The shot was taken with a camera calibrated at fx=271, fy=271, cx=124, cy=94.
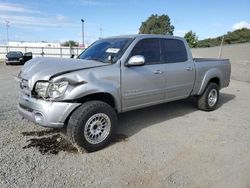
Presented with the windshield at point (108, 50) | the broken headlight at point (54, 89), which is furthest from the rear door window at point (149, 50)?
the broken headlight at point (54, 89)

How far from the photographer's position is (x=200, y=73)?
6688mm

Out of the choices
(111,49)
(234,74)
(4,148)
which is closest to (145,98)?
(111,49)

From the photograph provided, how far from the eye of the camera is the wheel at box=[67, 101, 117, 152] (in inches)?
165

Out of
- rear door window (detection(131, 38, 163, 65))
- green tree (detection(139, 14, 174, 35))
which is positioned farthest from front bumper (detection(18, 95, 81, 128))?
green tree (detection(139, 14, 174, 35))

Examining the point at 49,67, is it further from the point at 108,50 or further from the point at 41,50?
the point at 41,50

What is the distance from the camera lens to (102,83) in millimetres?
4480

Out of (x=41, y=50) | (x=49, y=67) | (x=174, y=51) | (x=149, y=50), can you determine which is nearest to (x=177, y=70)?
(x=174, y=51)

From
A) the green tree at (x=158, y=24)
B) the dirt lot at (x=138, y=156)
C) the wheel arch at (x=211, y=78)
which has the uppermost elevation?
the green tree at (x=158, y=24)

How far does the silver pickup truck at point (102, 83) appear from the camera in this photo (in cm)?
413

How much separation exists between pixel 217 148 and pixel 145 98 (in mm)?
1602

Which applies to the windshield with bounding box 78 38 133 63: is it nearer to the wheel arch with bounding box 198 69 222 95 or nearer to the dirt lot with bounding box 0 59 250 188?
the dirt lot with bounding box 0 59 250 188

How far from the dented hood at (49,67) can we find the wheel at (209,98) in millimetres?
3388

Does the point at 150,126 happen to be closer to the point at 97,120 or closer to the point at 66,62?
the point at 97,120

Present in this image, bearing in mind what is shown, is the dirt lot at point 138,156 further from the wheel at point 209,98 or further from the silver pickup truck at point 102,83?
the wheel at point 209,98
